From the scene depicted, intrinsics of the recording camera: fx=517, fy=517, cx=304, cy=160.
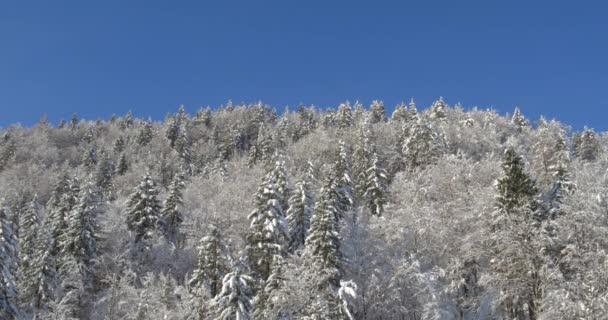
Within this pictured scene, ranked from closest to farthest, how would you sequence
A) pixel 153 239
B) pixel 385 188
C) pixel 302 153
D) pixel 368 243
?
1. pixel 368 243
2. pixel 153 239
3. pixel 385 188
4. pixel 302 153

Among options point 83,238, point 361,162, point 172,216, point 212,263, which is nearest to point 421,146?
point 361,162

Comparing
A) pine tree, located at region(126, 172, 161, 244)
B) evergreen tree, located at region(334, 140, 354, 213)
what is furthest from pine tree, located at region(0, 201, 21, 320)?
evergreen tree, located at region(334, 140, 354, 213)

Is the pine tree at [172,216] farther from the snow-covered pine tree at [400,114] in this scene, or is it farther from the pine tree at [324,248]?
the snow-covered pine tree at [400,114]

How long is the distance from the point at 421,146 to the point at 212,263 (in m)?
39.2

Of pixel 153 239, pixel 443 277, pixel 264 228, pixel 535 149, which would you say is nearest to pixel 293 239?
pixel 264 228

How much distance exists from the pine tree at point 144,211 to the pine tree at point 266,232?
15616mm

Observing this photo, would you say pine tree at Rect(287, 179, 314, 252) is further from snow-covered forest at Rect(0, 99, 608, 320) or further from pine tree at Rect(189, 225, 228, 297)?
pine tree at Rect(189, 225, 228, 297)

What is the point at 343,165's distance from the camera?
201 ft

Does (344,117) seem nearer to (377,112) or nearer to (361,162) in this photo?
(377,112)

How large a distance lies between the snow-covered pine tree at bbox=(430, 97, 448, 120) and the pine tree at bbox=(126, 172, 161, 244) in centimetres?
6188

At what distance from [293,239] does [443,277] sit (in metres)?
12.6

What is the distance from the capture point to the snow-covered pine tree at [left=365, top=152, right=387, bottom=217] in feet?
191

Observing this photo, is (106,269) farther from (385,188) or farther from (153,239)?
(385,188)

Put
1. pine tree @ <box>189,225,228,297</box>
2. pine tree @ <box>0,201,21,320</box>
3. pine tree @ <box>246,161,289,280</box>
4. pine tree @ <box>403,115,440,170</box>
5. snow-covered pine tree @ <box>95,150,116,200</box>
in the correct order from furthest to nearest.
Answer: snow-covered pine tree @ <box>95,150,116,200</box>, pine tree @ <box>403,115,440,170</box>, pine tree @ <box>189,225,228,297</box>, pine tree @ <box>246,161,289,280</box>, pine tree @ <box>0,201,21,320</box>
